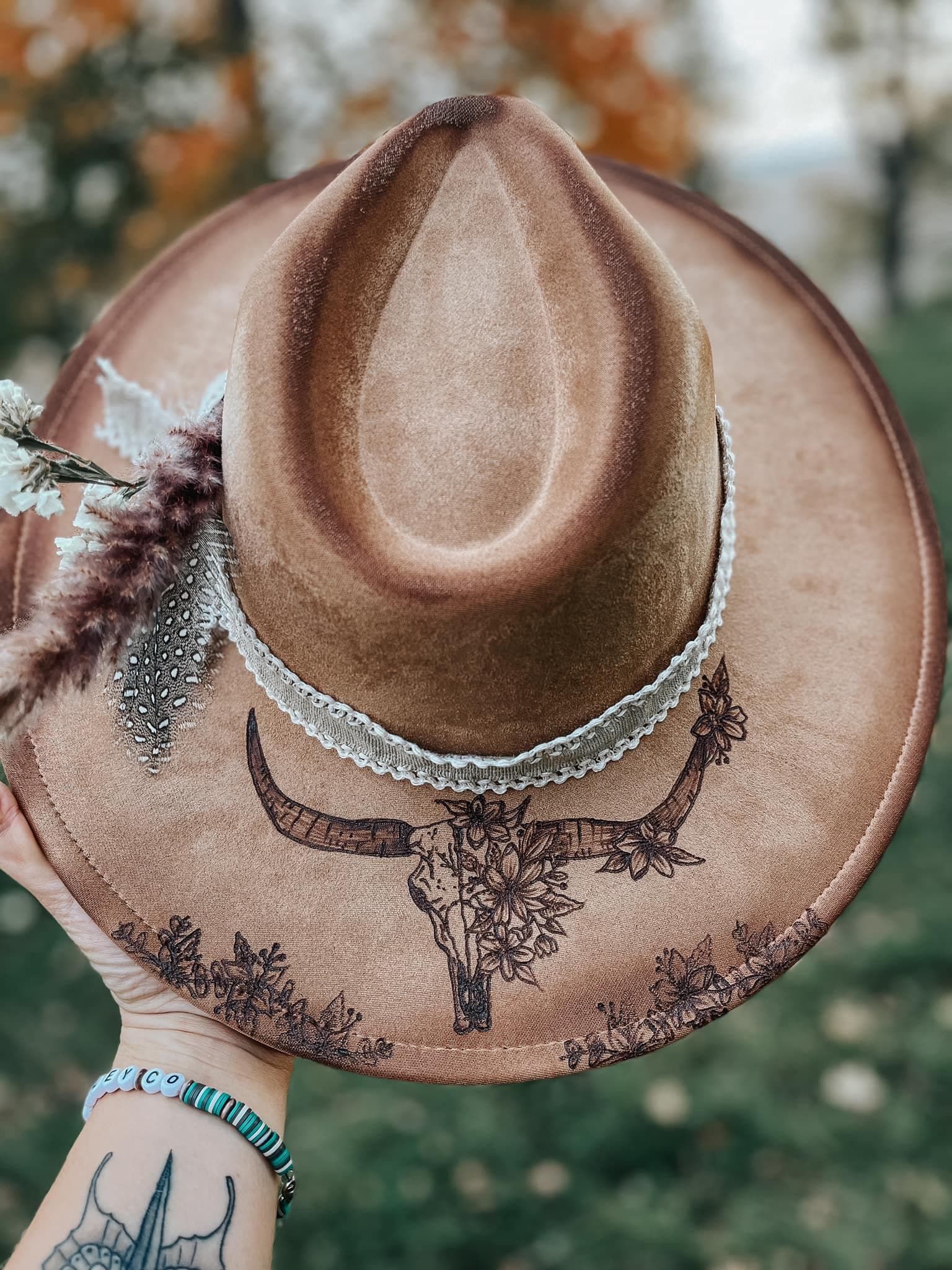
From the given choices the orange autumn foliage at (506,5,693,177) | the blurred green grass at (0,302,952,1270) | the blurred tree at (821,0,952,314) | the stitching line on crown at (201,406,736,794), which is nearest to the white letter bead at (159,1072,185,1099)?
the stitching line on crown at (201,406,736,794)

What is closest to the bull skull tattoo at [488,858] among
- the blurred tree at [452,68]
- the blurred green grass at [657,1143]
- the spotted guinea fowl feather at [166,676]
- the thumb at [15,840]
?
the spotted guinea fowl feather at [166,676]

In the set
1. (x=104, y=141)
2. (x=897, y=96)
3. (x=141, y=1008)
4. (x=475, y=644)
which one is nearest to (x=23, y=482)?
(x=475, y=644)

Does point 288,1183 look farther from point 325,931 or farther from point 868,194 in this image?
point 868,194

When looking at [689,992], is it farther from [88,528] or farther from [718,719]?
[88,528]

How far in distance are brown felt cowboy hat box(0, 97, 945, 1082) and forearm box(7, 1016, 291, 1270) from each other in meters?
0.31

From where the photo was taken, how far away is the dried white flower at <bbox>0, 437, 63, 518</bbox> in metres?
1.25

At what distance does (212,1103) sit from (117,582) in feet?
3.00

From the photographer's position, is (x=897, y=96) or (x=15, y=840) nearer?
(x=15, y=840)

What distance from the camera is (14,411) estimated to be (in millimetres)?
1251

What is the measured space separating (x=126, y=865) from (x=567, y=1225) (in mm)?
1965

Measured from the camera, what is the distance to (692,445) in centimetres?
124

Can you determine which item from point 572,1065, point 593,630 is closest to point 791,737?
point 593,630

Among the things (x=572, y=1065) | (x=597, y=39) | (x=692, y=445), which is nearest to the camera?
(x=692, y=445)

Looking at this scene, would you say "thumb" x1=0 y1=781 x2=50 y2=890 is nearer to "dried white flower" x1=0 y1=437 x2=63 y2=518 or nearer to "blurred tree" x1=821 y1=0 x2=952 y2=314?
"dried white flower" x1=0 y1=437 x2=63 y2=518
